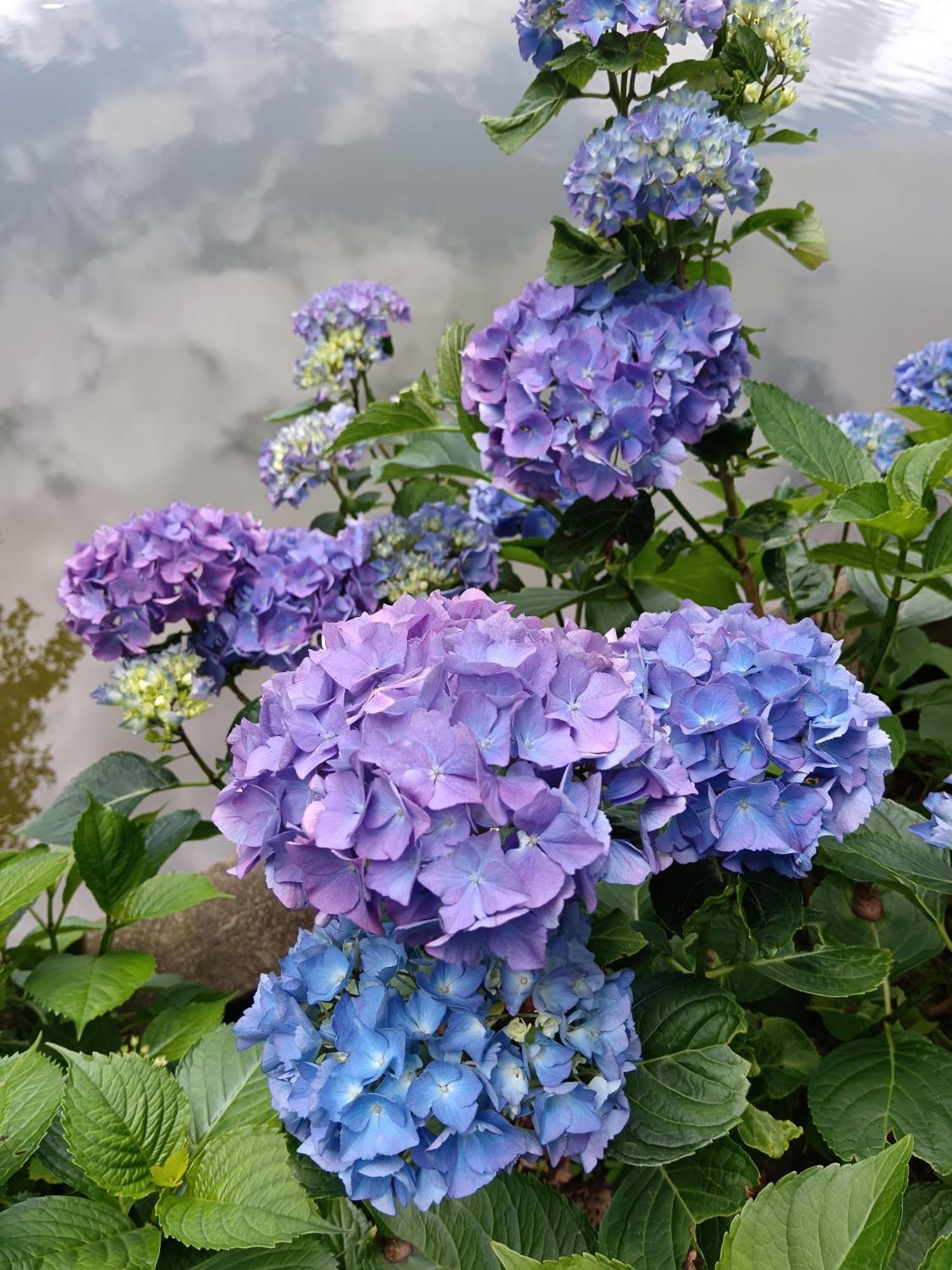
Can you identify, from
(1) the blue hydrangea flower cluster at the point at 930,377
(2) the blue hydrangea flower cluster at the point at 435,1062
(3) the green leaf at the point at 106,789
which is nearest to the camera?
(2) the blue hydrangea flower cluster at the point at 435,1062

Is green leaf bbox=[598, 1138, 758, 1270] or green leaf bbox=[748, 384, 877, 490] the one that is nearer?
green leaf bbox=[598, 1138, 758, 1270]

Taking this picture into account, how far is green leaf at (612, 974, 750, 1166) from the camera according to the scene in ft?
2.57

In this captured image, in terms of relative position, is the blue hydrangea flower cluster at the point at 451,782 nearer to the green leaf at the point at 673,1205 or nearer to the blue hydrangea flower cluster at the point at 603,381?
the green leaf at the point at 673,1205

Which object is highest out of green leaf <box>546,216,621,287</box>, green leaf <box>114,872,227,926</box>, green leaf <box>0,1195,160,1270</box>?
green leaf <box>546,216,621,287</box>

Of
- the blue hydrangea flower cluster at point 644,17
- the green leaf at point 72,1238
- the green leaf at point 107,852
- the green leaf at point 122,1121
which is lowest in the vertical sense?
the green leaf at point 107,852

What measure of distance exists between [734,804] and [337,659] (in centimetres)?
33

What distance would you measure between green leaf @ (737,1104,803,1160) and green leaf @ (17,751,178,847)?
3.69 ft

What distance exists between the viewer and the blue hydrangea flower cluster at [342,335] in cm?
209

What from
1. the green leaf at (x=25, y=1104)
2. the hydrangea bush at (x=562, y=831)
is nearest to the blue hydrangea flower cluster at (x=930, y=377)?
the hydrangea bush at (x=562, y=831)

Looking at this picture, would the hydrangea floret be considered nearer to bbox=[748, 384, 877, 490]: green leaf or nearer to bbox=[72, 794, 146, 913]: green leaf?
bbox=[72, 794, 146, 913]: green leaf

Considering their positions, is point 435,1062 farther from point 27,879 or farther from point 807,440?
point 807,440

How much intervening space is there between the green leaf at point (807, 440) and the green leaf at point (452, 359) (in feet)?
1.50

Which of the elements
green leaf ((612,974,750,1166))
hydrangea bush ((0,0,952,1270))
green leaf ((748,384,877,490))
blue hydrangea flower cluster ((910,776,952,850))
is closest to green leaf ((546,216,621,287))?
hydrangea bush ((0,0,952,1270))

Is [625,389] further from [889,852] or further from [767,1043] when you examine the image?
[767,1043]
